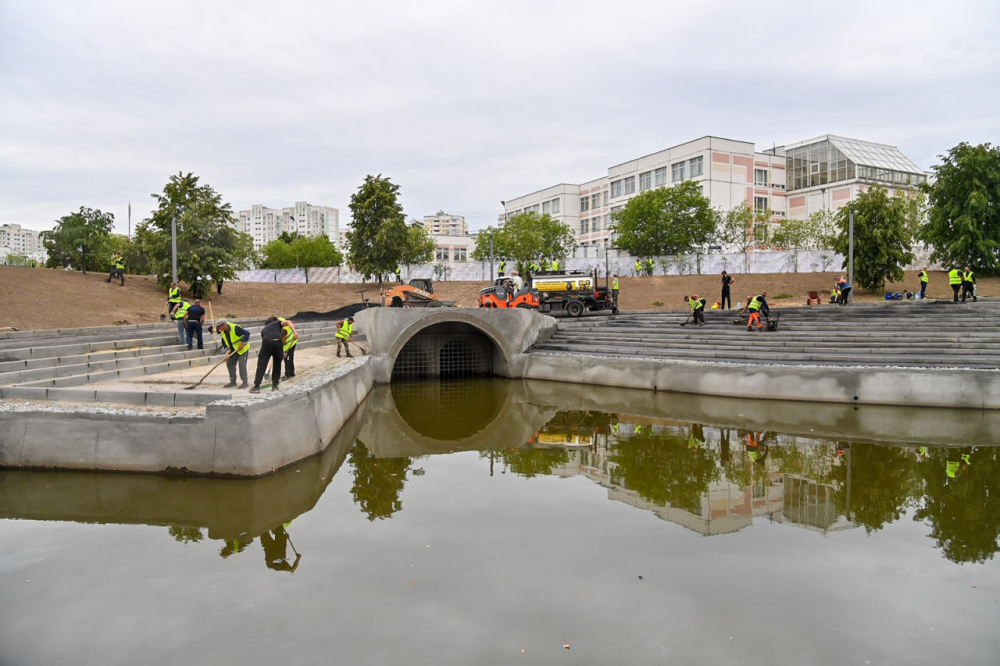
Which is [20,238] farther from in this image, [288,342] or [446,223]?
Result: [288,342]

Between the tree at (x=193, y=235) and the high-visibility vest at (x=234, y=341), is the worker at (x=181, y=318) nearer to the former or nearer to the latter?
the high-visibility vest at (x=234, y=341)

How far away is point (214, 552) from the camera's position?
22.9 feet

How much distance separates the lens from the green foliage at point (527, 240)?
157ft

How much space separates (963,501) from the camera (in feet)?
27.6

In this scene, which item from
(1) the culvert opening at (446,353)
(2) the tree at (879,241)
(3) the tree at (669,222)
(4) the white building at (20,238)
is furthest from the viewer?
(4) the white building at (20,238)

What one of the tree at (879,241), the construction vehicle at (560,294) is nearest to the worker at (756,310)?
the construction vehicle at (560,294)

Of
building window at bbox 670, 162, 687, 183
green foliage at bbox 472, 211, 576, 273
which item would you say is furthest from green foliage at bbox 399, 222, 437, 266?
building window at bbox 670, 162, 687, 183

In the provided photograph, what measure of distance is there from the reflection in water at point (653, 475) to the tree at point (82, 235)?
28168 millimetres

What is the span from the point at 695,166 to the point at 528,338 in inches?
1565

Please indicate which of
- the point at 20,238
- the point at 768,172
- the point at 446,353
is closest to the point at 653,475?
the point at 446,353

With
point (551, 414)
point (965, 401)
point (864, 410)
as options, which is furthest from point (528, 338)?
point (965, 401)

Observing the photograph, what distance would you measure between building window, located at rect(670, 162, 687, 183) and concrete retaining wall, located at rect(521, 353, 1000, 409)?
4201cm

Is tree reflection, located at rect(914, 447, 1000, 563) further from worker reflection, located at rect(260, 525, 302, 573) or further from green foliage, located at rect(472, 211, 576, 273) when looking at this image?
green foliage, located at rect(472, 211, 576, 273)

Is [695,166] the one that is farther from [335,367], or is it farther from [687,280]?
[335,367]
